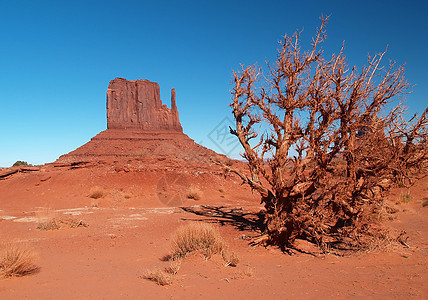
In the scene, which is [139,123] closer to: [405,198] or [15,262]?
[405,198]

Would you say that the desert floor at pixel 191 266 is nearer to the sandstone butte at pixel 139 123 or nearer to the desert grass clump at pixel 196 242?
the desert grass clump at pixel 196 242

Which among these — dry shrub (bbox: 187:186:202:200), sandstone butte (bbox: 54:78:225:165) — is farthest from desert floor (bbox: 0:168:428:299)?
sandstone butte (bbox: 54:78:225:165)

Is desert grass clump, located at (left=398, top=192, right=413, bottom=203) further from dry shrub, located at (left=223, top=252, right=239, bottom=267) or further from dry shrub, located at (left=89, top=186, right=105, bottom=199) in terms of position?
dry shrub, located at (left=89, top=186, right=105, bottom=199)

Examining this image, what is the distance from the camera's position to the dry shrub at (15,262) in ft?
18.1

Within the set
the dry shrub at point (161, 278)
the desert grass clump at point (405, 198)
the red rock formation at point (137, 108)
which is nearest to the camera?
the dry shrub at point (161, 278)

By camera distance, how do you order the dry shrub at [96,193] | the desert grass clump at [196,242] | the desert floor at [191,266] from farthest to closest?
the dry shrub at [96,193] → the desert grass clump at [196,242] → the desert floor at [191,266]

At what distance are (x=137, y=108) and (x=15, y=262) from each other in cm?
7042

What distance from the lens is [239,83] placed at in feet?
31.3

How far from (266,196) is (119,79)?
7255cm

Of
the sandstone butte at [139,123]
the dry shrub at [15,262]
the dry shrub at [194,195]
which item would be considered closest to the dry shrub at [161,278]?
the dry shrub at [15,262]

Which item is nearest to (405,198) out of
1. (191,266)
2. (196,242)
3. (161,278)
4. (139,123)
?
(196,242)

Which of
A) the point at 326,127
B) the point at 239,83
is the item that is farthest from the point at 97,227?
the point at 326,127

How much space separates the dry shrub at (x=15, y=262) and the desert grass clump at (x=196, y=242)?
9.37ft

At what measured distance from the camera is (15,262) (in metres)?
5.59
